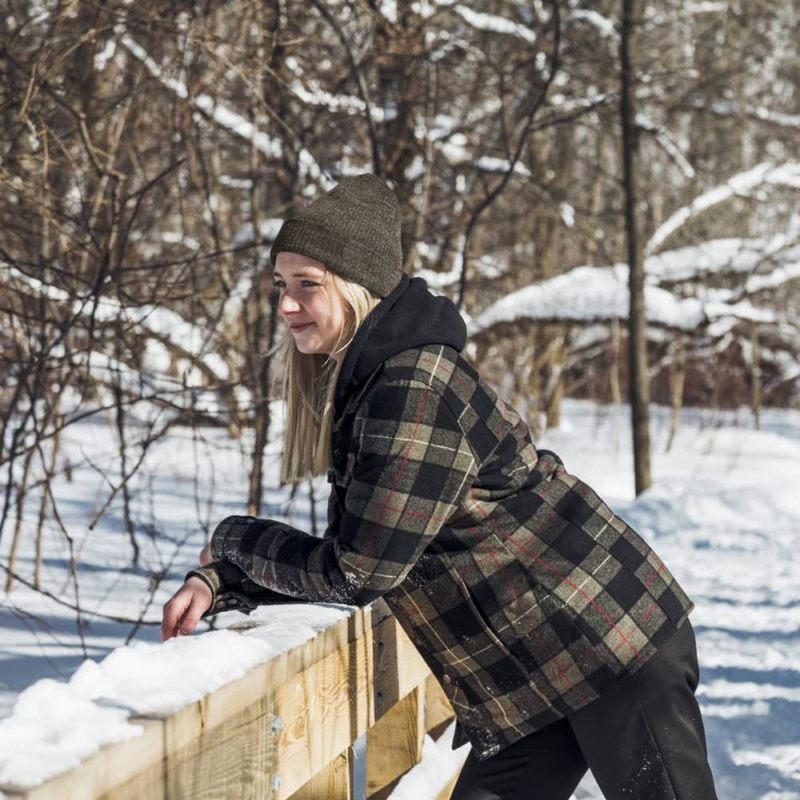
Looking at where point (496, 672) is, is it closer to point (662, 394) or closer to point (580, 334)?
point (580, 334)

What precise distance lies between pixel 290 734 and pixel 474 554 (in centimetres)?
44

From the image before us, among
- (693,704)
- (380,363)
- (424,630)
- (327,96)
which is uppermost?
(327,96)

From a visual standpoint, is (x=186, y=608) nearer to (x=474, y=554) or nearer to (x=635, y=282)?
(x=474, y=554)

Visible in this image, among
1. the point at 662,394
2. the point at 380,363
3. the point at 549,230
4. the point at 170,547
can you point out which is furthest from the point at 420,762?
the point at 662,394

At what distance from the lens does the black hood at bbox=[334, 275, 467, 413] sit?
1.83 meters

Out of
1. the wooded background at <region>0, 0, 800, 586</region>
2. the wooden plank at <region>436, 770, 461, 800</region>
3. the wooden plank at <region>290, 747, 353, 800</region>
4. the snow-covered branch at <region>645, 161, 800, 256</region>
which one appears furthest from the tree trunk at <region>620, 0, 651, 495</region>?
the wooden plank at <region>290, 747, 353, 800</region>

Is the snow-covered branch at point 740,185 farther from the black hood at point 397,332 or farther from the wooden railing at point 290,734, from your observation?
the black hood at point 397,332

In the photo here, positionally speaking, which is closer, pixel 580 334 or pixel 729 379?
pixel 580 334

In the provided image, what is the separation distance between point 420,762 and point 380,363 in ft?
4.88

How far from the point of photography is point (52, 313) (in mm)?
5020

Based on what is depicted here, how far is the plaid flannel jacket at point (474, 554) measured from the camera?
5.80 feet

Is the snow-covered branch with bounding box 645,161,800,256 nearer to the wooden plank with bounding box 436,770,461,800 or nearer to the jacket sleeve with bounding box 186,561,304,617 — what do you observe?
the wooden plank with bounding box 436,770,461,800

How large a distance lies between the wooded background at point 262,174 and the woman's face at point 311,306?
33cm

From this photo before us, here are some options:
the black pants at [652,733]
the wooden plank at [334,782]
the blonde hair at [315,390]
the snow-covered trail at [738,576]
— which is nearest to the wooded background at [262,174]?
the blonde hair at [315,390]
